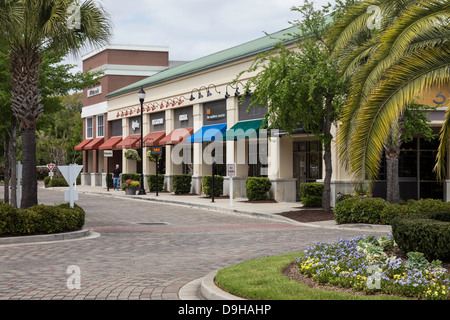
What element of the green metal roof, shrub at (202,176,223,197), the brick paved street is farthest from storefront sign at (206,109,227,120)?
the brick paved street

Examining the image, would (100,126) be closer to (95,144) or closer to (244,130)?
(95,144)

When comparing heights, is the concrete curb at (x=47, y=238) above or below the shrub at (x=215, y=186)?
below

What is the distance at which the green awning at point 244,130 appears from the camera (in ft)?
88.1

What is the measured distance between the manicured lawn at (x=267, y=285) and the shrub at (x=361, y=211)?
842 centimetres

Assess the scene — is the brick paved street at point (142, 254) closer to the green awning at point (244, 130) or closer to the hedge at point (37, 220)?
the hedge at point (37, 220)

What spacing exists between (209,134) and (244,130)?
11.6ft

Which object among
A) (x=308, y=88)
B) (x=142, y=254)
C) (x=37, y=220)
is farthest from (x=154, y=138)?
(x=142, y=254)

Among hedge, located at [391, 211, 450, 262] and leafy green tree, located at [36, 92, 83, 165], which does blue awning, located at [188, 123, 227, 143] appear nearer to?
leafy green tree, located at [36, 92, 83, 165]

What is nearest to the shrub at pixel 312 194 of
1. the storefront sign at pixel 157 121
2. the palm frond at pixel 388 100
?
the palm frond at pixel 388 100

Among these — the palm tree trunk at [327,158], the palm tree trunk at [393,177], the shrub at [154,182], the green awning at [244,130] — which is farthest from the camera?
the shrub at [154,182]

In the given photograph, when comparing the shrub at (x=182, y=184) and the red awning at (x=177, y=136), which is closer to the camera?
the shrub at (x=182, y=184)

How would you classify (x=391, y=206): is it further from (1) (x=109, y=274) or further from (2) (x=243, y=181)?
(2) (x=243, y=181)

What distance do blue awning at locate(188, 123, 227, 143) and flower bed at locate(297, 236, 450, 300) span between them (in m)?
21.0

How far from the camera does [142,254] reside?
37.0 ft
